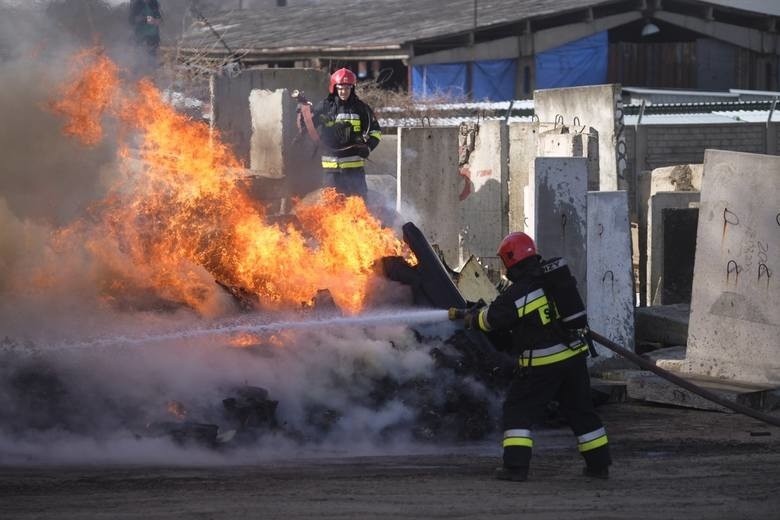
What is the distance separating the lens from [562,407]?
8016 mm

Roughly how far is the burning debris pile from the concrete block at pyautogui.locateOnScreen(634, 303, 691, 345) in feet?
10.8

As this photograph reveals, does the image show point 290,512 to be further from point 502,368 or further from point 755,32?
point 755,32

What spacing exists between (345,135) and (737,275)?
4973mm

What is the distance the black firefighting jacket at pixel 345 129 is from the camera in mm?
13750

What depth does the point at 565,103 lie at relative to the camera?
18406mm

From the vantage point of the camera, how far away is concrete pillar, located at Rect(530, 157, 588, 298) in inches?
465

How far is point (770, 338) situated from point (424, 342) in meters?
3.46

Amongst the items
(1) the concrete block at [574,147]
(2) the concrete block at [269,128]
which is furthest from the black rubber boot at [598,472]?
(2) the concrete block at [269,128]

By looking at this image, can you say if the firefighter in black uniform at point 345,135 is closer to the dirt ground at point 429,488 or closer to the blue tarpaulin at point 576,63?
the dirt ground at point 429,488

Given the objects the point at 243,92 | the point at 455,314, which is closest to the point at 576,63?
the point at 243,92

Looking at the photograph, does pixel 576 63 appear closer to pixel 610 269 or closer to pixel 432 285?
pixel 610 269

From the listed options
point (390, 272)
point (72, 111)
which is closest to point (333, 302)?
point (390, 272)

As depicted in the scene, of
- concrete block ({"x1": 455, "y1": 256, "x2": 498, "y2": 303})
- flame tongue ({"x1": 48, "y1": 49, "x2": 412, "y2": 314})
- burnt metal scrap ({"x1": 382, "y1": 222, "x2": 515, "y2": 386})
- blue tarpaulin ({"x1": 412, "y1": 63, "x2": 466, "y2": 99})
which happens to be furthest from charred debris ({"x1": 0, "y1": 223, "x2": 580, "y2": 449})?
blue tarpaulin ({"x1": 412, "y1": 63, "x2": 466, "y2": 99})

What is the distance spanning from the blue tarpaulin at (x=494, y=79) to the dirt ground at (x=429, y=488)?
26112mm
